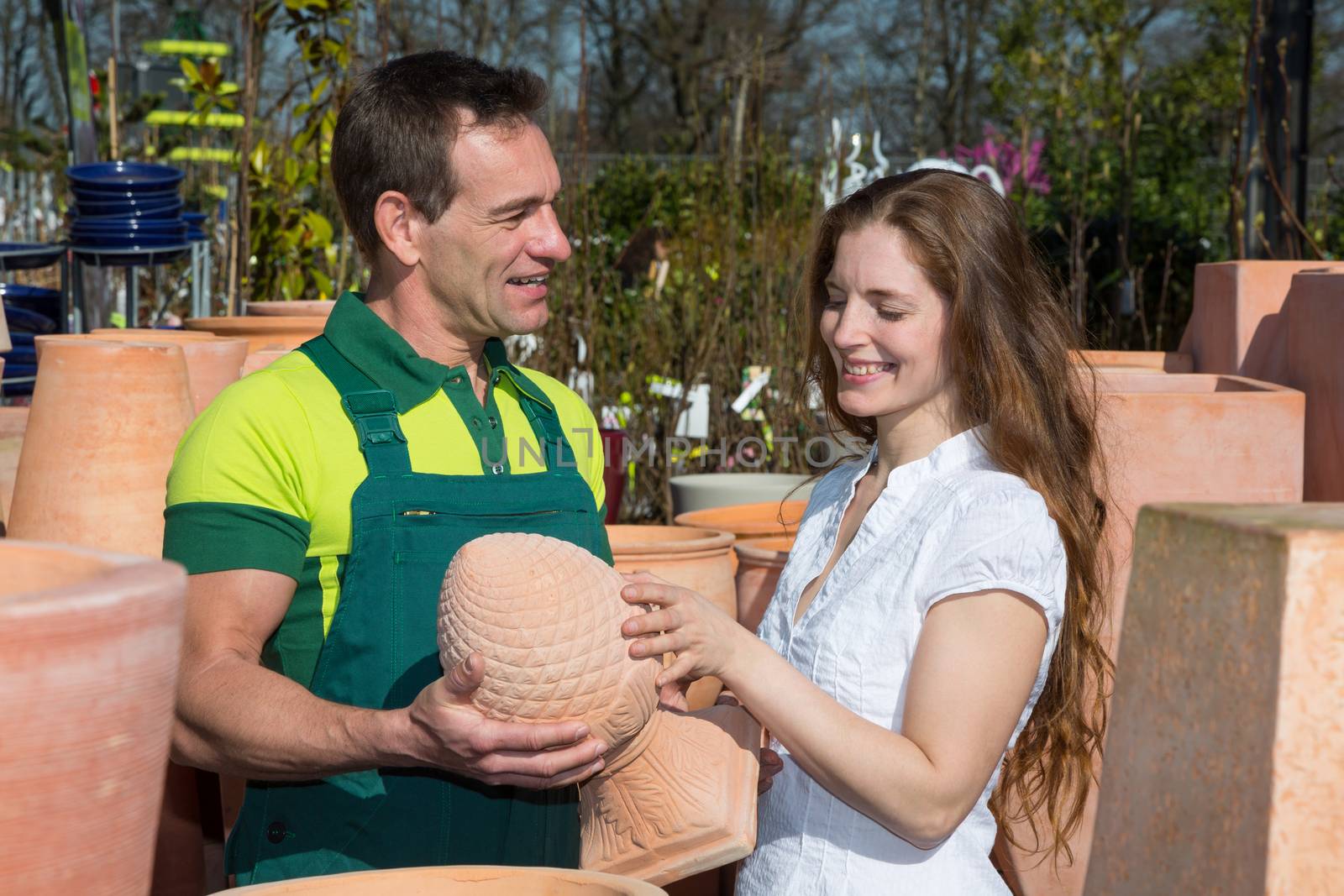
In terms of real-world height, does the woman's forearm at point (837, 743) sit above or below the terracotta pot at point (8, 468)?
below

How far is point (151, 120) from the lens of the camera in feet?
Result: 34.6

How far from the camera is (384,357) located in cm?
215

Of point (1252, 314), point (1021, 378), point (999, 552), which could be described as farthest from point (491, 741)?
point (1252, 314)

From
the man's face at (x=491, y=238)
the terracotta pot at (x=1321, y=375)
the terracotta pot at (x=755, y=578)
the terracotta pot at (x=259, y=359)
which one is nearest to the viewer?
the man's face at (x=491, y=238)

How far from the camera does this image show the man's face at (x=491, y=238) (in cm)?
223

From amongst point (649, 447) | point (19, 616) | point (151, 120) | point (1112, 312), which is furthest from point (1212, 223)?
point (19, 616)

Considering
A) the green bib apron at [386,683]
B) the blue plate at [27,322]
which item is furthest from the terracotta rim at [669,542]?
the blue plate at [27,322]

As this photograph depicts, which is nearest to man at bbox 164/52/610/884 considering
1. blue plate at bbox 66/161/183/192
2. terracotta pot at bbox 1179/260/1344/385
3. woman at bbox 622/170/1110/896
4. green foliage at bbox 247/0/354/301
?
woman at bbox 622/170/1110/896

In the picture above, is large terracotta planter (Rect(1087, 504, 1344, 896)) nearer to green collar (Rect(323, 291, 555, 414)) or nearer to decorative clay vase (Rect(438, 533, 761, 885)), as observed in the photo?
decorative clay vase (Rect(438, 533, 761, 885))

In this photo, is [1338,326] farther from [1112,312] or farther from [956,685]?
[1112,312]

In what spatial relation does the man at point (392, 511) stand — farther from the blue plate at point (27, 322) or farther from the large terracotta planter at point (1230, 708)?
the blue plate at point (27, 322)

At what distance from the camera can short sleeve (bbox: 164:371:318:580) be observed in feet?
6.13

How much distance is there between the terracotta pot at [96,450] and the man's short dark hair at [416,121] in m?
0.71

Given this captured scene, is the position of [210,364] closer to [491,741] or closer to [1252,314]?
[491,741]
